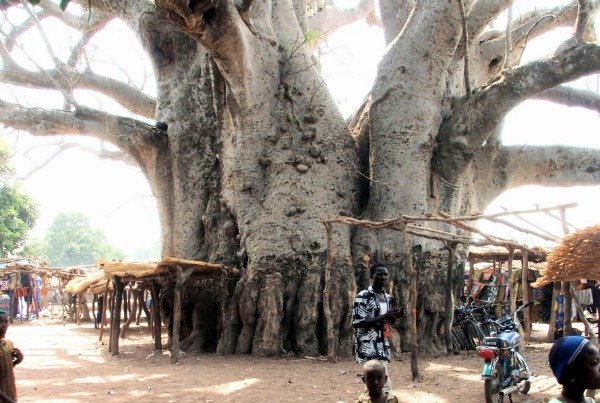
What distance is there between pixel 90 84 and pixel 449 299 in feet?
23.7

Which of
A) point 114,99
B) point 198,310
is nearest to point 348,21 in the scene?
point 114,99

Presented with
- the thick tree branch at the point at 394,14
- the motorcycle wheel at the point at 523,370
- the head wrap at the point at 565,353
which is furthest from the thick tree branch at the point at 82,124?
the head wrap at the point at 565,353

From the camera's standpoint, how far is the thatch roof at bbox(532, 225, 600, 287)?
12.5 feet

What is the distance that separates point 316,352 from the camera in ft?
24.8

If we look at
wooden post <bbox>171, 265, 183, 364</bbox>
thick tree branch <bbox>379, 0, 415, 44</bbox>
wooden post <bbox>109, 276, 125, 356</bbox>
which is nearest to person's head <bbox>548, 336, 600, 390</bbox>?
wooden post <bbox>171, 265, 183, 364</bbox>

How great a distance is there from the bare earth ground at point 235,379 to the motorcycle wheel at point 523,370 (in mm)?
67

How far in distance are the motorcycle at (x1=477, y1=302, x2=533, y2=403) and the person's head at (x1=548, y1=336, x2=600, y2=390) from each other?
2880 millimetres

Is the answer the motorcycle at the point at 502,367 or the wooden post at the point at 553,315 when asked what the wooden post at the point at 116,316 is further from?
the wooden post at the point at 553,315

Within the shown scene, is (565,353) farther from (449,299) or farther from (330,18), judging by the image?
(330,18)

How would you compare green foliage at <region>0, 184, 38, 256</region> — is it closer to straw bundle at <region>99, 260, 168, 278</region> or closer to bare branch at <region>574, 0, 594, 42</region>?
straw bundle at <region>99, 260, 168, 278</region>

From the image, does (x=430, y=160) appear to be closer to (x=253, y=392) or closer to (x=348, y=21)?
(x=253, y=392)

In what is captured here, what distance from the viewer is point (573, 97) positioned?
8.45 meters

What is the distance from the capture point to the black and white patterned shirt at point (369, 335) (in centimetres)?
397

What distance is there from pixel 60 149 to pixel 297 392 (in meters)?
8.14
